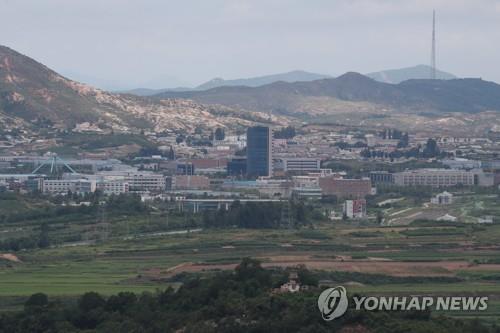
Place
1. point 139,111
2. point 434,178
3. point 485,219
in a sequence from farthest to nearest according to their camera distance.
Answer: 1. point 139,111
2. point 434,178
3. point 485,219

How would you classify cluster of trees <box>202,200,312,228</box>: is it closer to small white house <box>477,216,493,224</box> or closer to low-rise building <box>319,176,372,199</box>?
small white house <box>477,216,493,224</box>

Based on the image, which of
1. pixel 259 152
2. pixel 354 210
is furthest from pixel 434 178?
pixel 354 210

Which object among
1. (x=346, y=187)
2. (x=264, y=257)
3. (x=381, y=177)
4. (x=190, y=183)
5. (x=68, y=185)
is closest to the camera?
(x=264, y=257)

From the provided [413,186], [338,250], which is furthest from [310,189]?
[338,250]

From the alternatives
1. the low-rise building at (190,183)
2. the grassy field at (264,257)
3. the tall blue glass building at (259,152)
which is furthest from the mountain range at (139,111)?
the grassy field at (264,257)

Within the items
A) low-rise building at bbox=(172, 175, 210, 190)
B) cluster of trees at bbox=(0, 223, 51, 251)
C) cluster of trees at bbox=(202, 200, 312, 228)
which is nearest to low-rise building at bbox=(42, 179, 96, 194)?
low-rise building at bbox=(172, 175, 210, 190)

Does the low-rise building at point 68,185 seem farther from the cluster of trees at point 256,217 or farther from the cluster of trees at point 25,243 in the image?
the cluster of trees at point 25,243

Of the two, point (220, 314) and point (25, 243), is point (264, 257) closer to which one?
point (25, 243)
